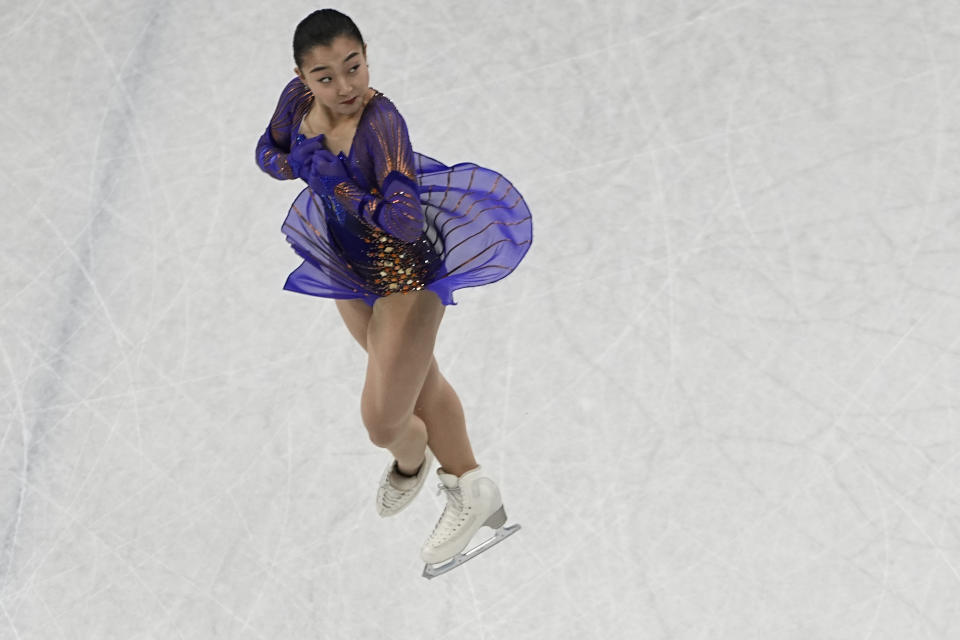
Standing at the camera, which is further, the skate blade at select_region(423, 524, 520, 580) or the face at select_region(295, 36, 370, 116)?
the skate blade at select_region(423, 524, 520, 580)

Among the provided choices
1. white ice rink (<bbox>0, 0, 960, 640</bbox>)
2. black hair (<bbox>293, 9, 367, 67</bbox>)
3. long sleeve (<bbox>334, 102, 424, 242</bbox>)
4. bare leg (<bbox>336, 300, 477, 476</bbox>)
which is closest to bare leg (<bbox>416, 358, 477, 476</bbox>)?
bare leg (<bbox>336, 300, 477, 476</bbox>)

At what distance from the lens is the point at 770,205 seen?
4.29m

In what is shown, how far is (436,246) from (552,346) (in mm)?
982

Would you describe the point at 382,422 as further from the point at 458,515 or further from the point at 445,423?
the point at 458,515

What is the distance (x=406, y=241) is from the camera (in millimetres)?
2971

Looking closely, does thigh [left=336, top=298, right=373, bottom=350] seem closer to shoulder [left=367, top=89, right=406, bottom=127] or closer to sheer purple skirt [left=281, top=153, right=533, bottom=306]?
sheer purple skirt [left=281, top=153, right=533, bottom=306]

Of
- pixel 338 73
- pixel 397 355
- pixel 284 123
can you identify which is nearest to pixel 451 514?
pixel 397 355

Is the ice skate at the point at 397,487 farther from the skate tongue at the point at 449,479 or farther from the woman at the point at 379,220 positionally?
the woman at the point at 379,220

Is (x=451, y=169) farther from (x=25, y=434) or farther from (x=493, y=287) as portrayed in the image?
(x=25, y=434)

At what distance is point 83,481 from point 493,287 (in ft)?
4.81

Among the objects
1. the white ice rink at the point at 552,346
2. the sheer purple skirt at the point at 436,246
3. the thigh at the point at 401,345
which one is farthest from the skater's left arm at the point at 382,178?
the white ice rink at the point at 552,346

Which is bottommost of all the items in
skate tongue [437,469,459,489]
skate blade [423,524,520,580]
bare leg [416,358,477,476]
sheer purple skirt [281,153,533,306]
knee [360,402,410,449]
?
skate blade [423,524,520,580]

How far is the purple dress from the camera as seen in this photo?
311cm

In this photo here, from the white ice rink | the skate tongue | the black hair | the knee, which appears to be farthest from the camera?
the white ice rink
